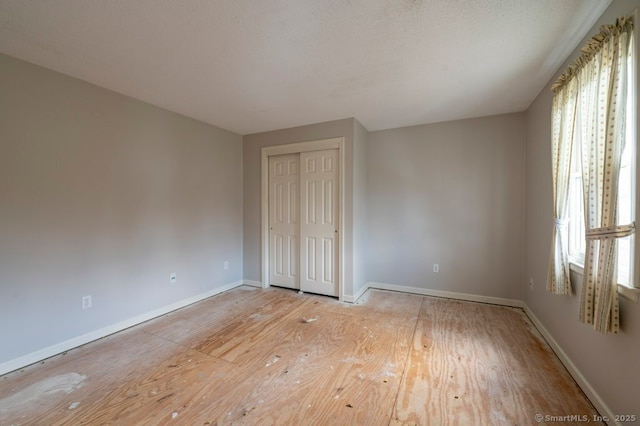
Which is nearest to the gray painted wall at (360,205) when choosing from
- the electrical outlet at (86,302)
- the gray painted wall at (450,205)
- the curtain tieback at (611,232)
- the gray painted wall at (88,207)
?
the gray painted wall at (450,205)

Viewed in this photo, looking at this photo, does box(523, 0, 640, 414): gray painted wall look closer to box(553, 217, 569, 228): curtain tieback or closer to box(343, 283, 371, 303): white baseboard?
box(553, 217, 569, 228): curtain tieback

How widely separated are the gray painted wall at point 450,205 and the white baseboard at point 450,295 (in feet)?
0.18

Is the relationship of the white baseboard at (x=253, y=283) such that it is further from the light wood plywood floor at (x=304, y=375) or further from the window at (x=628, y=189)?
the window at (x=628, y=189)

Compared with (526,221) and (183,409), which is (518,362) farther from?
(183,409)

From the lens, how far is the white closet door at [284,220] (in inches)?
→ 150

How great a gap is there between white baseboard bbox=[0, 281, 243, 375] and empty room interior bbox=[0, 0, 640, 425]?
17 mm

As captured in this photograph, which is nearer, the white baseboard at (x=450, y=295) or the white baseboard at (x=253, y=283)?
the white baseboard at (x=450, y=295)

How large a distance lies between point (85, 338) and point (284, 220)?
8.25 ft

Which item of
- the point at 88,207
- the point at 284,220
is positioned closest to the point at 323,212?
the point at 284,220

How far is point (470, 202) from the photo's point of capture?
334 cm

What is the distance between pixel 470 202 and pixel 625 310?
2.13m

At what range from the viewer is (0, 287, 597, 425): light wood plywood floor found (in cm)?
154

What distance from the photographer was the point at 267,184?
13.0 feet

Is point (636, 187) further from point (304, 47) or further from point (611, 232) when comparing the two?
point (304, 47)
